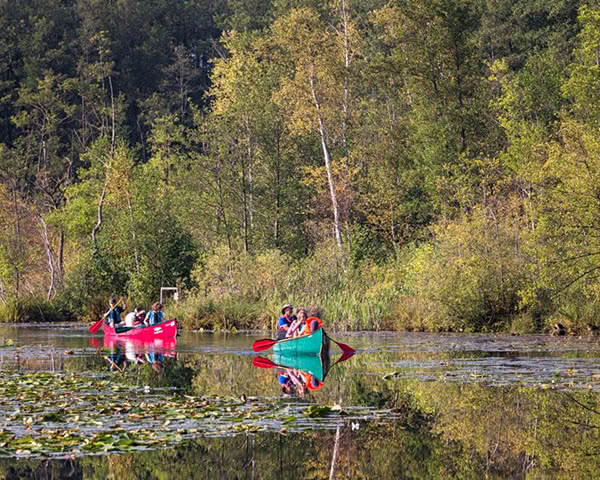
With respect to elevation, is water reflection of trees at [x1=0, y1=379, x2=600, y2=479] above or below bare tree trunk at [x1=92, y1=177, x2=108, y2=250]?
below

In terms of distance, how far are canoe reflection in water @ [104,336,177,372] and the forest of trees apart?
6.60 metres

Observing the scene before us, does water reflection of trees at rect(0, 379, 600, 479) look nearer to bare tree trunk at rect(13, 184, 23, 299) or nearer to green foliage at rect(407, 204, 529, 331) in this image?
green foliage at rect(407, 204, 529, 331)

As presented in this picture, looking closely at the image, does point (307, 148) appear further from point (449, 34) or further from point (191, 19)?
point (191, 19)

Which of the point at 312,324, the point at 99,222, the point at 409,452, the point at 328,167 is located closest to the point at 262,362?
the point at 312,324

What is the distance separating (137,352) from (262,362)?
6.02 metres

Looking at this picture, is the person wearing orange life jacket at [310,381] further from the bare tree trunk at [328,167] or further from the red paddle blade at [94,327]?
the bare tree trunk at [328,167]

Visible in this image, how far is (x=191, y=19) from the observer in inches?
3866

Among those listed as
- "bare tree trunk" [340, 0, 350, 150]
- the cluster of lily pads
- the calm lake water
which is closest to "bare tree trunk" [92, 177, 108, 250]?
"bare tree trunk" [340, 0, 350, 150]

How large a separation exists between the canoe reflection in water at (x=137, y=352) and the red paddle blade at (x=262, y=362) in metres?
2.12

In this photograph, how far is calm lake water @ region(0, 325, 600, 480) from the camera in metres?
11.6

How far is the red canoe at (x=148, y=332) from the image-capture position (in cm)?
3319

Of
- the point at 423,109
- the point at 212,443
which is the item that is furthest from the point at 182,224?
the point at 212,443

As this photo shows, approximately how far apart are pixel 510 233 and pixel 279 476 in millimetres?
24982

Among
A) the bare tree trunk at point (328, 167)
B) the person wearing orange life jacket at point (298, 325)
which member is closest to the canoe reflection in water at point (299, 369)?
the person wearing orange life jacket at point (298, 325)
